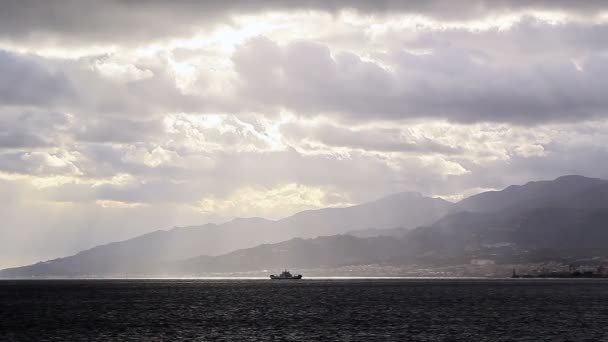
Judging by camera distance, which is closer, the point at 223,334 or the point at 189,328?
the point at 223,334

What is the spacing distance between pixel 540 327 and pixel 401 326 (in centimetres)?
3014

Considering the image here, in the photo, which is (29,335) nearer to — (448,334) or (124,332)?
(124,332)

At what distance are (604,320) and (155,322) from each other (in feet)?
349

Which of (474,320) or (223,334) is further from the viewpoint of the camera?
(474,320)

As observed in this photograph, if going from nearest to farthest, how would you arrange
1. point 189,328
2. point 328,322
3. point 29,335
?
point 29,335 → point 189,328 → point 328,322

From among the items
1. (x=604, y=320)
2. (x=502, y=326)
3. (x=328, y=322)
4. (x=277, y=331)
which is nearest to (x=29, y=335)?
(x=277, y=331)

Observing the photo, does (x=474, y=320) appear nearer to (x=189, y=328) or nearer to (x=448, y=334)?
(x=448, y=334)

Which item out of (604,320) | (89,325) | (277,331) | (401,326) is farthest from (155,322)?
(604,320)

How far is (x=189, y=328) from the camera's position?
559ft

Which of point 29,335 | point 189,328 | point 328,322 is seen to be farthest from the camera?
point 328,322

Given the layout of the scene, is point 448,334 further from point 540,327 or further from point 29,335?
point 29,335

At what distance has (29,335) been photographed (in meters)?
156

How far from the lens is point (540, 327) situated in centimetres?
17512

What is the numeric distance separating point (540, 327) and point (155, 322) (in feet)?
283
